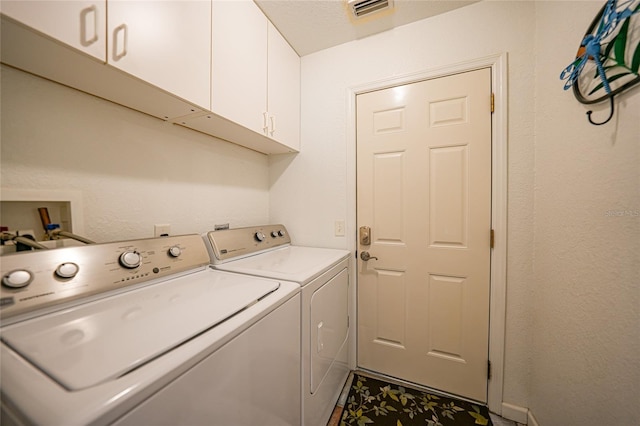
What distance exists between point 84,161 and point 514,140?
7.12ft

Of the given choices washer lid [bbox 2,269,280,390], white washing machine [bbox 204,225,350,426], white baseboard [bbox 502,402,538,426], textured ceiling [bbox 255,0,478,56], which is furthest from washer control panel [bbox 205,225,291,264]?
white baseboard [bbox 502,402,538,426]

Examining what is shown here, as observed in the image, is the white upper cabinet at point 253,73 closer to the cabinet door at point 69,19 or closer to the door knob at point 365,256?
the cabinet door at point 69,19

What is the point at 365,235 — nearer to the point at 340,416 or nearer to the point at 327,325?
the point at 327,325

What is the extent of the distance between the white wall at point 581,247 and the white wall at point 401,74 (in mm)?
56

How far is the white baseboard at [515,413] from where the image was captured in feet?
4.28

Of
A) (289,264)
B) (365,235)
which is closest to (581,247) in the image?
(365,235)

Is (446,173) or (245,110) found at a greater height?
(245,110)

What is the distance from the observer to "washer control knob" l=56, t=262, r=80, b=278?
67 cm

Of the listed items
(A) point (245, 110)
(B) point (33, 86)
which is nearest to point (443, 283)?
(A) point (245, 110)

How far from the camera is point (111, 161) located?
3.32 ft

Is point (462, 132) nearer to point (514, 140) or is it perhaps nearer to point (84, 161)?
point (514, 140)

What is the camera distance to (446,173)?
4.83ft

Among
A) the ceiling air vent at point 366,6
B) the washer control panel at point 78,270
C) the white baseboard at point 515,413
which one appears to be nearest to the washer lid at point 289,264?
the washer control panel at point 78,270

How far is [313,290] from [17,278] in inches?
36.5
